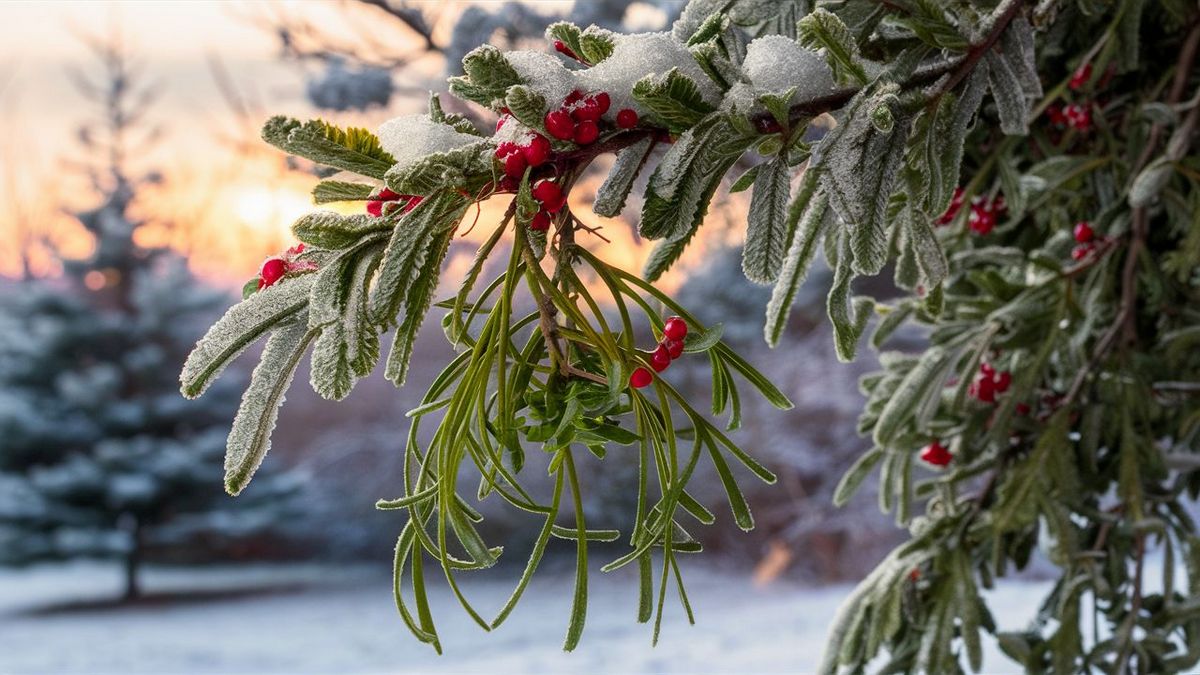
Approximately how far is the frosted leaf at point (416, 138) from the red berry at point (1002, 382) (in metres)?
0.70

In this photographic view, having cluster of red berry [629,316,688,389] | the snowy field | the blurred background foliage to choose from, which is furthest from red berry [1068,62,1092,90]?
the blurred background foliage

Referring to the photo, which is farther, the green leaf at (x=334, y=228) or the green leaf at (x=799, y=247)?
the green leaf at (x=799, y=247)

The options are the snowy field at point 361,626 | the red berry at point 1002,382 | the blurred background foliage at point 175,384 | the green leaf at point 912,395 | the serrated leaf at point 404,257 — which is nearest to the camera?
the serrated leaf at point 404,257

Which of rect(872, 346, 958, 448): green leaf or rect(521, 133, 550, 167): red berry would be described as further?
rect(872, 346, 958, 448): green leaf

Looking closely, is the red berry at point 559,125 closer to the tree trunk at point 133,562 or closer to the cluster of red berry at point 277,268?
the cluster of red berry at point 277,268

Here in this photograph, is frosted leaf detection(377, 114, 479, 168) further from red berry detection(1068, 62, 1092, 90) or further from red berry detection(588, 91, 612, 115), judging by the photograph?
red berry detection(1068, 62, 1092, 90)

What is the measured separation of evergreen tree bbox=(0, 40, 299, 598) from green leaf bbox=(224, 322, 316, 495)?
13.2 feet

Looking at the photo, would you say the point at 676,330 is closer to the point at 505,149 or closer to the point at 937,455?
the point at 505,149

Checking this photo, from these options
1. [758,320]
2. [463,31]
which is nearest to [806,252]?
[463,31]

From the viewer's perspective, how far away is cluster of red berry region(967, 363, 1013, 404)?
942 millimetres

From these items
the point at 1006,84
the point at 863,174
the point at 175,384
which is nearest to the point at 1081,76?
the point at 1006,84

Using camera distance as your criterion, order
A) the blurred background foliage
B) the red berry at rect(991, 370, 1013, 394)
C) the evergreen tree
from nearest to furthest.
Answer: the red berry at rect(991, 370, 1013, 394), the blurred background foliage, the evergreen tree

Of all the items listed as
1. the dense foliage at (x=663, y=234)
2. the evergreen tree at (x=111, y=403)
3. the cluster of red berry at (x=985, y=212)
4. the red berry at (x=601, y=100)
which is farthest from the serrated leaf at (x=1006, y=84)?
the evergreen tree at (x=111, y=403)

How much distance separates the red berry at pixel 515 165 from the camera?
0.33 metres
